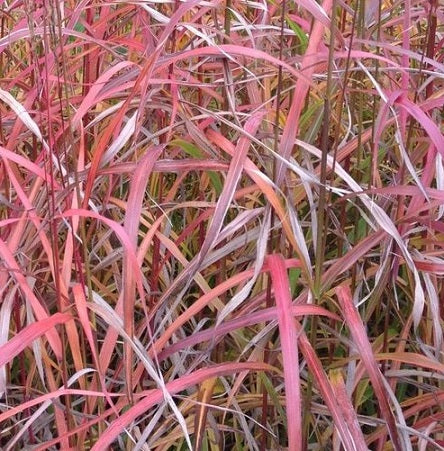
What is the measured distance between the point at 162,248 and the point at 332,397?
15.4 inches

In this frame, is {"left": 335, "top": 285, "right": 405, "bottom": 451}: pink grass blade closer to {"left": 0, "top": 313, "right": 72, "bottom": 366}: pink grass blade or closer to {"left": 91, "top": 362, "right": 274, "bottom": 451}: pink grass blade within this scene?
{"left": 91, "top": 362, "right": 274, "bottom": 451}: pink grass blade

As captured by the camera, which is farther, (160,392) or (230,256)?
(230,256)

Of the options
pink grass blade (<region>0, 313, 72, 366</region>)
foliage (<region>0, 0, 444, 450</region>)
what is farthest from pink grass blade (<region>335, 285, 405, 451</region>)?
pink grass blade (<region>0, 313, 72, 366</region>)

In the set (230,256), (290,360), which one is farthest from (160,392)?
(230,256)

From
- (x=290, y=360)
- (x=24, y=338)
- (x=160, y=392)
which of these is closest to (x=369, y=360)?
(x=290, y=360)

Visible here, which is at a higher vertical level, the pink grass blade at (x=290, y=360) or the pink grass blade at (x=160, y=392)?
the pink grass blade at (x=290, y=360)

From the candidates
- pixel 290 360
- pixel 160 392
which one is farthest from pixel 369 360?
pixel 160 392

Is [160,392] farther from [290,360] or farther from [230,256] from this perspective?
[230,256]

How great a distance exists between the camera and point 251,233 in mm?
838

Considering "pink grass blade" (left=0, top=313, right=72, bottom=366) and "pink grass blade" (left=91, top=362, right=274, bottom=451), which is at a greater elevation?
"pink grass blade" (left=0, top=313, right=72, bottom=366)

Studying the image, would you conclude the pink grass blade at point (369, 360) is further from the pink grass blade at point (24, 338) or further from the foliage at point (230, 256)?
the pink grass blade at point (24, 338)

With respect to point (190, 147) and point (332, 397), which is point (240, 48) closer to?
point (190, 147)

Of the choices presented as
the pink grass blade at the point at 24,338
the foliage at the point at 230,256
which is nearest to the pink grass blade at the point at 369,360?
the foliage at the point at 230,256

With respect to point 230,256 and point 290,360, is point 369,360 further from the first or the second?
point 230,256
